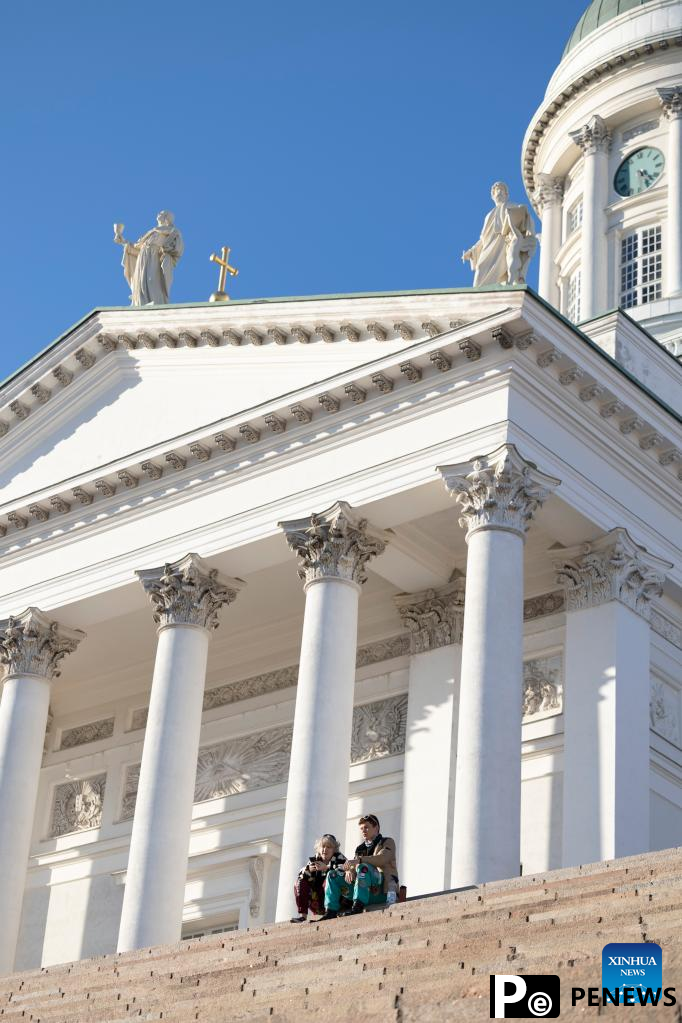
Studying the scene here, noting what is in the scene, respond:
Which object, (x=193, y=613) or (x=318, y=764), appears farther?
(x=193, y=613)

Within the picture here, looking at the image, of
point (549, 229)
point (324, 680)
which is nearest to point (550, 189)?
point (549, 229)

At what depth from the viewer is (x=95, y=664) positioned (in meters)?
27.6

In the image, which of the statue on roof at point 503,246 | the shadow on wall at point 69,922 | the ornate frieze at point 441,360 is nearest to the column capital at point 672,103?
the statue on roof at point 503,246

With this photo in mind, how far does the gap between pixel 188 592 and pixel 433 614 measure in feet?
10.5

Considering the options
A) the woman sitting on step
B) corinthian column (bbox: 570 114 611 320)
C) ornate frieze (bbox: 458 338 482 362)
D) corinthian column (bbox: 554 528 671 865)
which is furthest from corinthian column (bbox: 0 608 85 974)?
corinthian column (bbox: 570 114 611 320)

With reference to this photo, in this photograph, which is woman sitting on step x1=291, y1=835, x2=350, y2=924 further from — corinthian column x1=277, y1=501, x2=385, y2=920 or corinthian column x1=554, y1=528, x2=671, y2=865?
corinthian column x1=554, y1=528, x2=671, y2=865

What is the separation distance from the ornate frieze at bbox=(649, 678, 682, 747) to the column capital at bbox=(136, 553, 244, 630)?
5.42 m

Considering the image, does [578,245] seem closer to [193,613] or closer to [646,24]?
[646,24]

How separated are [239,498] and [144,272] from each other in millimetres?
5020

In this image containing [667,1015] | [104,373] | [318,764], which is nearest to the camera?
[667,1015]

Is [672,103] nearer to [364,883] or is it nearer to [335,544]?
[335,544]

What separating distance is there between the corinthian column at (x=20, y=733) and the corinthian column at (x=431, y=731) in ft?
15.8

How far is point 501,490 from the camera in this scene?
20750 mm

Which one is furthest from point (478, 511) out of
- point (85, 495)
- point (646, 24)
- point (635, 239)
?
point (646, 24)
